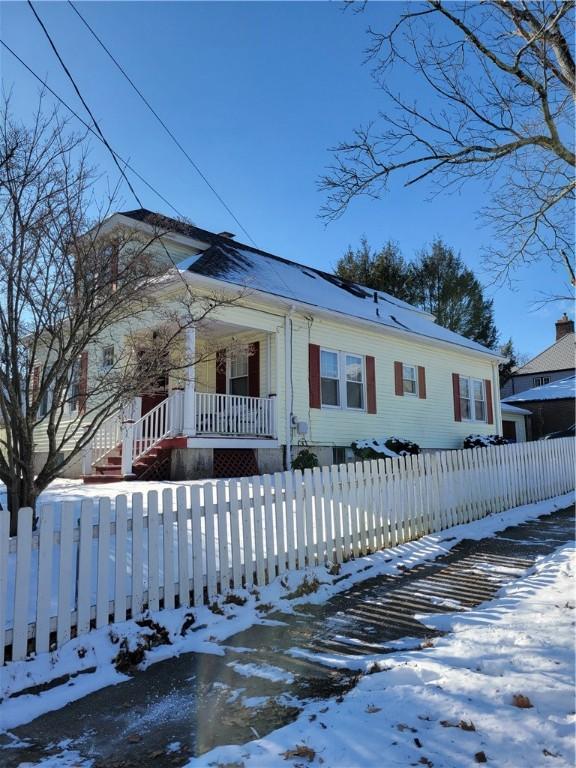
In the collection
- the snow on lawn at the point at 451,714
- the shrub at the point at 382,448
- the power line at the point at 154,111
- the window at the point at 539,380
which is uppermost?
the power line at the point at 154,111

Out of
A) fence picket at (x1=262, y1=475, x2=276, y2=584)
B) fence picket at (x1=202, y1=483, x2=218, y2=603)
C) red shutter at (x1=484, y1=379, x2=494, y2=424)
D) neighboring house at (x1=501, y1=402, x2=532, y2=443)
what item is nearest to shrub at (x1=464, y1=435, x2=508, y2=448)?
red shutter at (x1=484, y1=379, x2=494, y2=424)

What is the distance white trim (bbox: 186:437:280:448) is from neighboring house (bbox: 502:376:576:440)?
22.7 meters

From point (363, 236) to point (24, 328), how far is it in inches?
1274

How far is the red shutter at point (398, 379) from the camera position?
16188 millimetres

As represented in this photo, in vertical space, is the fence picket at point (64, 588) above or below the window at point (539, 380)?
below

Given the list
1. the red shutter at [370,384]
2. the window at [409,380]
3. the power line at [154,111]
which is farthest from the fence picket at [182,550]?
the window at [409,380]

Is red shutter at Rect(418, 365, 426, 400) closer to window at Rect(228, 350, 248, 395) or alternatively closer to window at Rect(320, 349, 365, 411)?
window at Rect(320, 349, 365, 411)

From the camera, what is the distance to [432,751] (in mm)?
2324

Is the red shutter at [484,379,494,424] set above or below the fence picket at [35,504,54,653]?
above

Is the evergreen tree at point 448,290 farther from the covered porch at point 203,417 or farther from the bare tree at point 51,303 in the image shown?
the bare tree at point 51,303

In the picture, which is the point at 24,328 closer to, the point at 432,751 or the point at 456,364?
the point at 432,751

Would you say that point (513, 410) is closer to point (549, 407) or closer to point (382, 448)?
point (549, 407)

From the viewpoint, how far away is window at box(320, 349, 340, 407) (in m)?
14.0

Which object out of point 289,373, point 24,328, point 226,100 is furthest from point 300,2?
point 289,373
